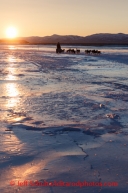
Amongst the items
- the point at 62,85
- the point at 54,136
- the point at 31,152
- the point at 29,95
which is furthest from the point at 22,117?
the point at 62,85

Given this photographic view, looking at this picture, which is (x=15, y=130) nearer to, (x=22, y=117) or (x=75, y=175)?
(x=22, y=117)

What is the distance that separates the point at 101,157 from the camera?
14.1ft

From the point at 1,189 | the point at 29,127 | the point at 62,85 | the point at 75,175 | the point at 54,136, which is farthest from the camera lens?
the point at 62,85

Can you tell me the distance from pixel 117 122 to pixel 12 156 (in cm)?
271

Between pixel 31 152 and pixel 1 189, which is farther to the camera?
pixel 31 152

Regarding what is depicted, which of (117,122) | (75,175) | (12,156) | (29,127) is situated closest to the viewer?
(75,175)

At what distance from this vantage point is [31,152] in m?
4.47

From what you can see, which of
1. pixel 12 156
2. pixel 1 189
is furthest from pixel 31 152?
pixel 1 189

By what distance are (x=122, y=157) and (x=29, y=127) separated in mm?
2151

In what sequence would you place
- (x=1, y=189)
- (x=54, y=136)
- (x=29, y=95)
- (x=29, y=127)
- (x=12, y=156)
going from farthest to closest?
(x=29, y=95) < (x=29, y=127) < (x=54, y=136) < (x=12, y=156) < (x=1, y=189)

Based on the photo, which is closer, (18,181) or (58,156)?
(18,181)

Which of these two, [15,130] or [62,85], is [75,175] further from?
[62,85]

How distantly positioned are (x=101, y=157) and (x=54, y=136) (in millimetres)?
1226

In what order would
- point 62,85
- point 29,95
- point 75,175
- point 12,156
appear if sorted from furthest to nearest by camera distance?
point 62,85, point 29,95, point 12,156, point 75,175
